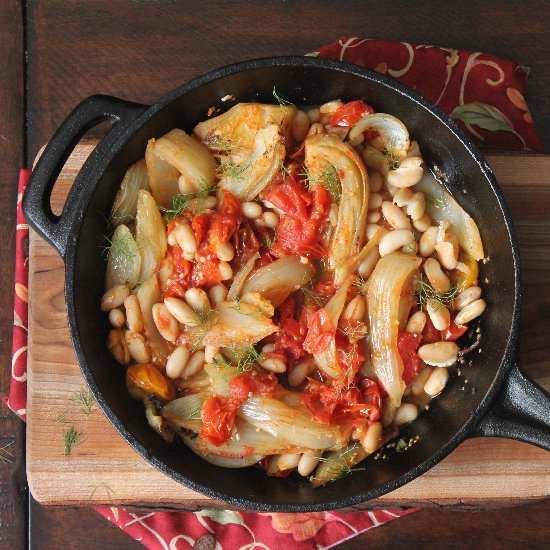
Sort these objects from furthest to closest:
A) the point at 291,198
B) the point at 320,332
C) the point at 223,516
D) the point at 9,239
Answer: the point at 9,239, the point at 223,516, the point at 291,198, the point at 320,332

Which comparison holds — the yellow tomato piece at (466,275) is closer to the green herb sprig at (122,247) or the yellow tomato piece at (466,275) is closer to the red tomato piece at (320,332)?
the red tomato piece at (320,332)

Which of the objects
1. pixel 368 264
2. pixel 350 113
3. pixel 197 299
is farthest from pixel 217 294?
pixel 350 113

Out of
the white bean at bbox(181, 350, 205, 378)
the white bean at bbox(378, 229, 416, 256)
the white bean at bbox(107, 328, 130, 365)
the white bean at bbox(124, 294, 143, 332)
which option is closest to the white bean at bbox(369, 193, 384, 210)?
the white bean at bbox(378, 229, 416, 256)

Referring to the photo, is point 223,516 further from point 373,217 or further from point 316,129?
point 316,129

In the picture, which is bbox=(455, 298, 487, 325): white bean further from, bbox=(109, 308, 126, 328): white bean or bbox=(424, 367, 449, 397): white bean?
bbox=(109, 308, 126, 328): white bean

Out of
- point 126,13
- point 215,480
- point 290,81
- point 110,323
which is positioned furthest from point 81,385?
point 126,13

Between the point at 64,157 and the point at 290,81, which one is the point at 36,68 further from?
the point at 290,81
